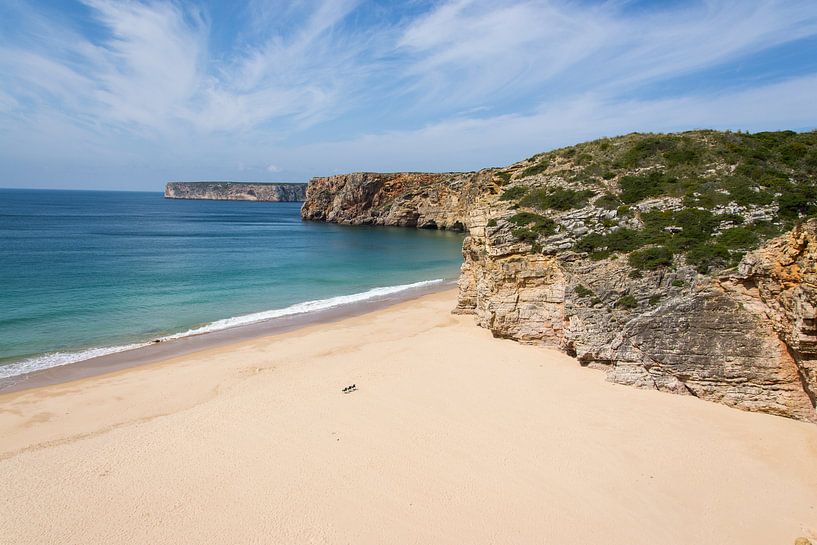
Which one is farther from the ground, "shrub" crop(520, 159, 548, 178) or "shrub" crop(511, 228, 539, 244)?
"shrub" crop(520, 159, 548, 178)

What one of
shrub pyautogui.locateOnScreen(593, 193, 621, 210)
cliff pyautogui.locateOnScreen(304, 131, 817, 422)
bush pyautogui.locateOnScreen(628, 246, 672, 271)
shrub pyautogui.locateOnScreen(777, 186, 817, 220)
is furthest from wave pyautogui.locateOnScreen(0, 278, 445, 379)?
shrub pyautogui.locateOnScreen(777, 186, 817, 220)

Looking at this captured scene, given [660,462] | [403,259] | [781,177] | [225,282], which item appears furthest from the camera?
[403,259]

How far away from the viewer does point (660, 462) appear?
908cm

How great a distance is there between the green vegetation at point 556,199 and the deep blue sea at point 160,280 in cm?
1410

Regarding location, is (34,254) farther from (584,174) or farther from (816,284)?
(816,284)

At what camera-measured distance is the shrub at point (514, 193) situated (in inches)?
743

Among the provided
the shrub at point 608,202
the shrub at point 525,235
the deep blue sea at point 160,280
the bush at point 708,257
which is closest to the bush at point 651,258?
the bush at point 708,257

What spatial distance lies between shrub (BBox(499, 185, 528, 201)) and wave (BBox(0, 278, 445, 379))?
12.4 metres

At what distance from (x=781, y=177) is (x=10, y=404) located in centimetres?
2577

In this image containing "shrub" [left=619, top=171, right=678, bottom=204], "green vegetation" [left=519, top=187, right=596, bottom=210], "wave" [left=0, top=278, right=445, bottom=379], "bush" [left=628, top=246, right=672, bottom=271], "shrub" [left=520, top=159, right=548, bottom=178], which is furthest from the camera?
"shrub" [left=520, top=159, right=548, bottom=178]

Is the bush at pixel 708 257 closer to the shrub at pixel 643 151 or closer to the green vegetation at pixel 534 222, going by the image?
the green vegetation at pixel 534 222

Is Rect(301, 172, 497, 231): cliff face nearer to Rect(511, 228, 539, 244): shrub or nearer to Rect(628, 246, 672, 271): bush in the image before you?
Rect(511, 228, 539, 244): shrub

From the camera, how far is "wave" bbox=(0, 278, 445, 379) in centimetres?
1608

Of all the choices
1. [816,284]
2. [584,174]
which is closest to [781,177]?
[584,174]
